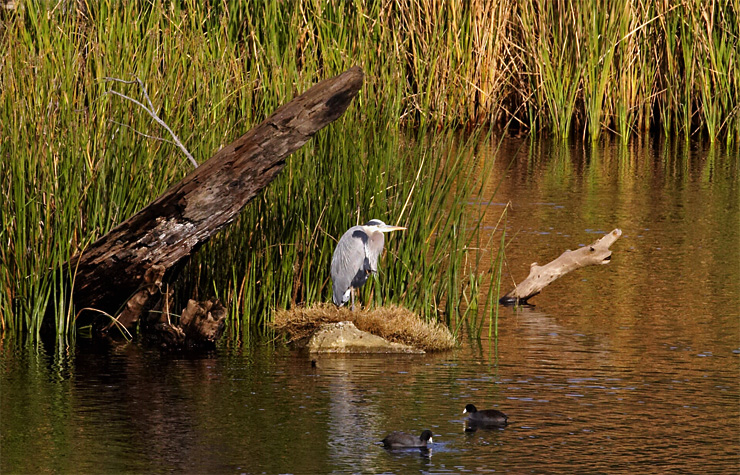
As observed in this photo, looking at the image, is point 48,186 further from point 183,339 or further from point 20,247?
point 183,339

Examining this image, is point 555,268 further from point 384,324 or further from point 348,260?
point 348,260

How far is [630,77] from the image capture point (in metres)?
18.3

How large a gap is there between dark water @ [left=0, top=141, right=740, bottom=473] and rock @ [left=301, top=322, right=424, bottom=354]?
14 cm

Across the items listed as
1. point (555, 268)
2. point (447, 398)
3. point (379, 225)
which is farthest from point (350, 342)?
point (555, 268)

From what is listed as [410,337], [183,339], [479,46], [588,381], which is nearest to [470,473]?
[588,381]

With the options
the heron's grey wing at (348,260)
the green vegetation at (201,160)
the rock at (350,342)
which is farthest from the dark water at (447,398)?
the green vegetation at (201,160)

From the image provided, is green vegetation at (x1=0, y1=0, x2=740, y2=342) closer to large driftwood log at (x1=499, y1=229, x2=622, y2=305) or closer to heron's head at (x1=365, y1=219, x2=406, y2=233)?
heron's head at (x1=365, y1=219, x2=406, y2=233)

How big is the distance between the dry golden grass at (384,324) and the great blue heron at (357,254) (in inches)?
9.8

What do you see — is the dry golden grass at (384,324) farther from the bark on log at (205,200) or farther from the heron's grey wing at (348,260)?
the bark on log at (205,200)

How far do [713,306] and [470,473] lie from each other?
13.8ft

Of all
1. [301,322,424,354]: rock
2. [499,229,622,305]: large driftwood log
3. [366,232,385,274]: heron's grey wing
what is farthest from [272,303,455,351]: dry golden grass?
[499,229,622,305]: large driftwood log

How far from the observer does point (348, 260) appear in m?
8.07

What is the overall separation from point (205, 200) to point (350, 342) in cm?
124

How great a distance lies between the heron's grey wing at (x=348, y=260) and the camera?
26.5ft
